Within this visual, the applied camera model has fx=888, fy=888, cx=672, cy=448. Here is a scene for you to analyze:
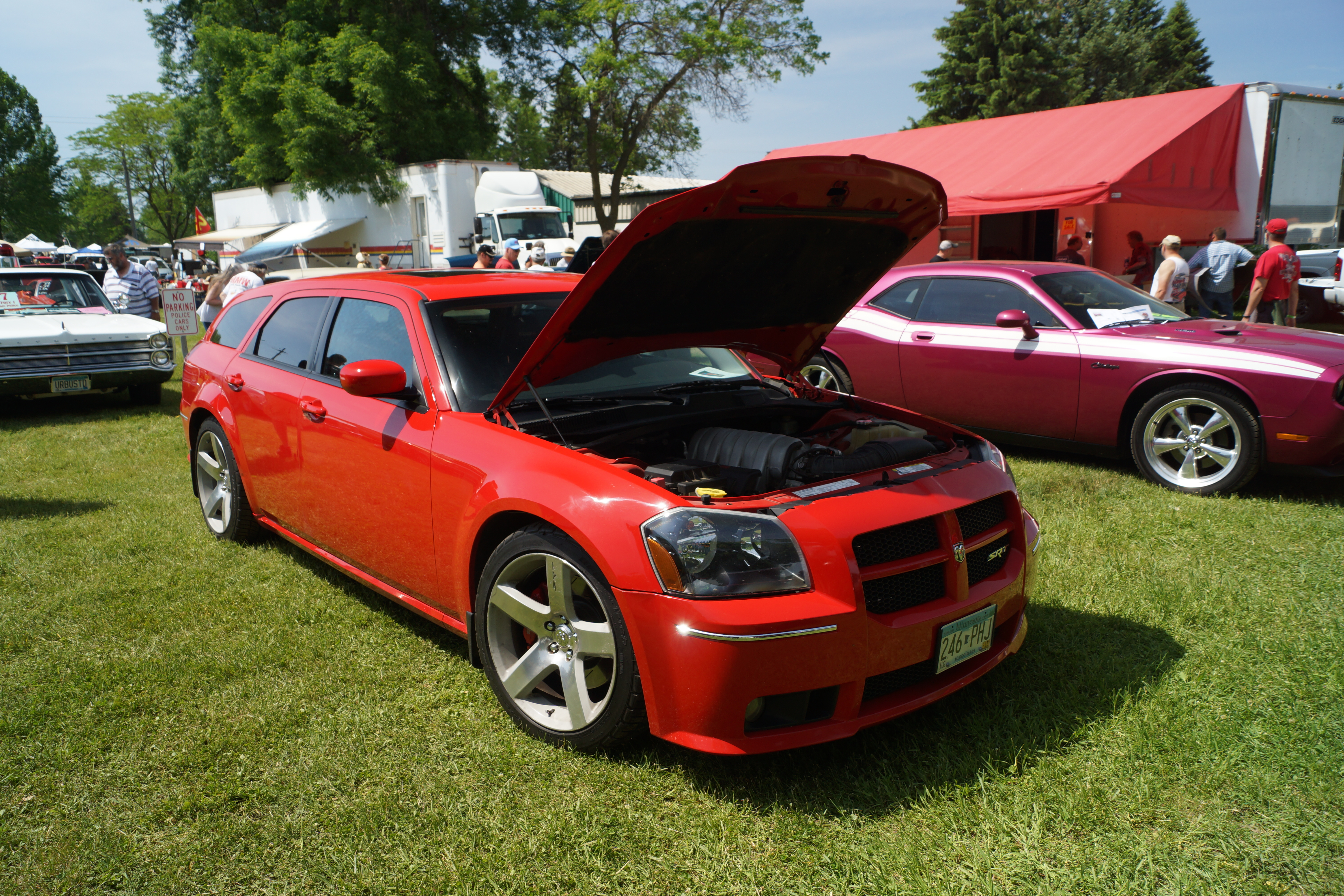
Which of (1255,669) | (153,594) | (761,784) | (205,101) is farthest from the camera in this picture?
(205,101)

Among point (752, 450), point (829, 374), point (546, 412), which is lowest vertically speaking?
point (829, 374)

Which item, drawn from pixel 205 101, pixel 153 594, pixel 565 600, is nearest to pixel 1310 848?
pixel 565 600

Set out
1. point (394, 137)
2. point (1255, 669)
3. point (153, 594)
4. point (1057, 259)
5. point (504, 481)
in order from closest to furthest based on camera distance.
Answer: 1. point (504, 481)
2. point (1255, 669)
3. point (153, 594)
4. point (1057, 259)
5. point (394, 137)

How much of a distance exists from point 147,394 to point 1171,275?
11.7m

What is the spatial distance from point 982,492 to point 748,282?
132 cm

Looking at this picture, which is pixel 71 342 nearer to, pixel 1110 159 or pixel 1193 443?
pixel 1193 443

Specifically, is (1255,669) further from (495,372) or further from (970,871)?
(495,372)

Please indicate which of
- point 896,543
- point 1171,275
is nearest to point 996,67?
point 1171,275

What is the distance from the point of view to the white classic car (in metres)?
9.23

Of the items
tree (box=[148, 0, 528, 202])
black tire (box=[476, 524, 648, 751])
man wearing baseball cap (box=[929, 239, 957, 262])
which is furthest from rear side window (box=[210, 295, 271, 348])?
tree (box=[148, 0, 528, 202])

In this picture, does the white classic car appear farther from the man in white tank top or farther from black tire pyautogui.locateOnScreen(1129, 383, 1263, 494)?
the man in white tank top

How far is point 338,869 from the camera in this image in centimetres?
243

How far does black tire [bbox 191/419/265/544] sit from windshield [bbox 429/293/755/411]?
1984mm

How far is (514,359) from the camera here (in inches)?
143
